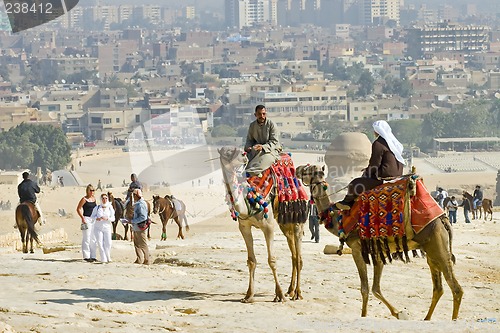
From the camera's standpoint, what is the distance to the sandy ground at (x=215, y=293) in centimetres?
1061

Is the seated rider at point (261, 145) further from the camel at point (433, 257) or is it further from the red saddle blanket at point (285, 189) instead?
the camel at point (433, 257)

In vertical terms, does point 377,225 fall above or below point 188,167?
above

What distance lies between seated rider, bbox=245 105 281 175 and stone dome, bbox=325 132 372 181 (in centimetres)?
1453

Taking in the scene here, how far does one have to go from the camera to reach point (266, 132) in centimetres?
1273

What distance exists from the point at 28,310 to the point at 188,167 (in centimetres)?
5899

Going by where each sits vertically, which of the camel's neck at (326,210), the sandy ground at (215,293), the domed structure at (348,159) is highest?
the camel's neck at (326,210)

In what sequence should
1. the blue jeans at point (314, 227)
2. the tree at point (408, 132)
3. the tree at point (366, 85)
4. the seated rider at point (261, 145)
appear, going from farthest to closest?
the tree at point (366, 85) → the tree at point (408, 132) → the blue jeans at point (314, 227) → the seated rider at point (261, 145)

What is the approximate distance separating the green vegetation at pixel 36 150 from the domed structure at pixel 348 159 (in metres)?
44.2

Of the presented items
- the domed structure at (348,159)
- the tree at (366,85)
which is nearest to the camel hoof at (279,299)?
the domed structure at (348,159)

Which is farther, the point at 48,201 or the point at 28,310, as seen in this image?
the point at 48,201

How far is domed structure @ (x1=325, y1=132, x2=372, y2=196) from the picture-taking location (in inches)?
1102

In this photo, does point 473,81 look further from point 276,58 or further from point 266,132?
point 266,132

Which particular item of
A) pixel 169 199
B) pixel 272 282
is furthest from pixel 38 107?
pixel 272 282

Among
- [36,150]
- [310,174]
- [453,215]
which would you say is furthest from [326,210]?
[36,150]
